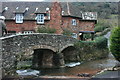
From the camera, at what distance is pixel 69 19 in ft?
98.8

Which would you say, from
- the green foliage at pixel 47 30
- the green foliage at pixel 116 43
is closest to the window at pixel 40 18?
the green foliage at pixel 47 30

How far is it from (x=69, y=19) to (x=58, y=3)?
277 cm

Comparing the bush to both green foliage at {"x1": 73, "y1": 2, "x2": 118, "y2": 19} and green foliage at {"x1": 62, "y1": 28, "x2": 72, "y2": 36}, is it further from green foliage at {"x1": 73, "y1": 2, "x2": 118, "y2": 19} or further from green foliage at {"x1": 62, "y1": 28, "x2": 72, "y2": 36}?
green foliage at {"x1": 73, "y1": 2, "x2": 118, "y2": 19}

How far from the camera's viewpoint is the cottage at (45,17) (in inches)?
1139

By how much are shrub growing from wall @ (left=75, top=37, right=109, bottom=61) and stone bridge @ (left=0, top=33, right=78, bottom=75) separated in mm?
834

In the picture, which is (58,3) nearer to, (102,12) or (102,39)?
(102,39)

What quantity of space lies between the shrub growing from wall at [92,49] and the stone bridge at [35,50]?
2.74 ft

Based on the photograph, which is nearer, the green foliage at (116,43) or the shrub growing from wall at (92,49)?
the green foliage at (116,43)

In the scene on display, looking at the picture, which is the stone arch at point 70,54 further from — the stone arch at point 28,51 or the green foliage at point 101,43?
the stone arch at point 28,51

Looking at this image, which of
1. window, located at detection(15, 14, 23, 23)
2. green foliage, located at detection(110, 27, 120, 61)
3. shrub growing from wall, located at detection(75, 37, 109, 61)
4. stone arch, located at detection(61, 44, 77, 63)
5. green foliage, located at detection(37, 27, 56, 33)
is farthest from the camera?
window, located at detection(15, 14, 23, 23)

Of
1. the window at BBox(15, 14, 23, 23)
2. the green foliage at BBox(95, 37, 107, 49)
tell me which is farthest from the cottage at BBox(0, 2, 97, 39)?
the green foliage at BBox(95, 37, 107, 49)

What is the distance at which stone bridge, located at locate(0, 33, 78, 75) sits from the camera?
13.5 m

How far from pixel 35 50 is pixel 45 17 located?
30.6 ft

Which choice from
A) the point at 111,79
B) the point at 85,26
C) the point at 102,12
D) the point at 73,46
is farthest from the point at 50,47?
the point at 102,12
